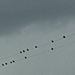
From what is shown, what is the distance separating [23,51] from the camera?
320 feet

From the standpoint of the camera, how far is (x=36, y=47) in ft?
317

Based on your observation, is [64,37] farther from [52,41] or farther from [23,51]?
[23,51]

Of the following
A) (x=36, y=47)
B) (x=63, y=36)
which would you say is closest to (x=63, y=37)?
(x=63, y=36)

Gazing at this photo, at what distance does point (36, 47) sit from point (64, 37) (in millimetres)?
9215

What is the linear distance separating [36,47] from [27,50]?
2.68 m

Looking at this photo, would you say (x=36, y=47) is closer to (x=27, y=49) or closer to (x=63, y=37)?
(x=27, y=49)

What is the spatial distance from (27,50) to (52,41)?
26.6 ft

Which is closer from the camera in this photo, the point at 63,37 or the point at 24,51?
the point at 63,37

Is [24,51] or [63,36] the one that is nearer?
[63,36]

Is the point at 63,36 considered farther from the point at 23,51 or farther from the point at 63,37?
the point at 23,51

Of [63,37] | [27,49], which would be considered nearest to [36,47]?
[27,49]

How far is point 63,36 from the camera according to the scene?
91.9m

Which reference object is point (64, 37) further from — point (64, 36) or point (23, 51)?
point (23, 51)

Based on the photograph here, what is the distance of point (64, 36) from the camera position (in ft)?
302
